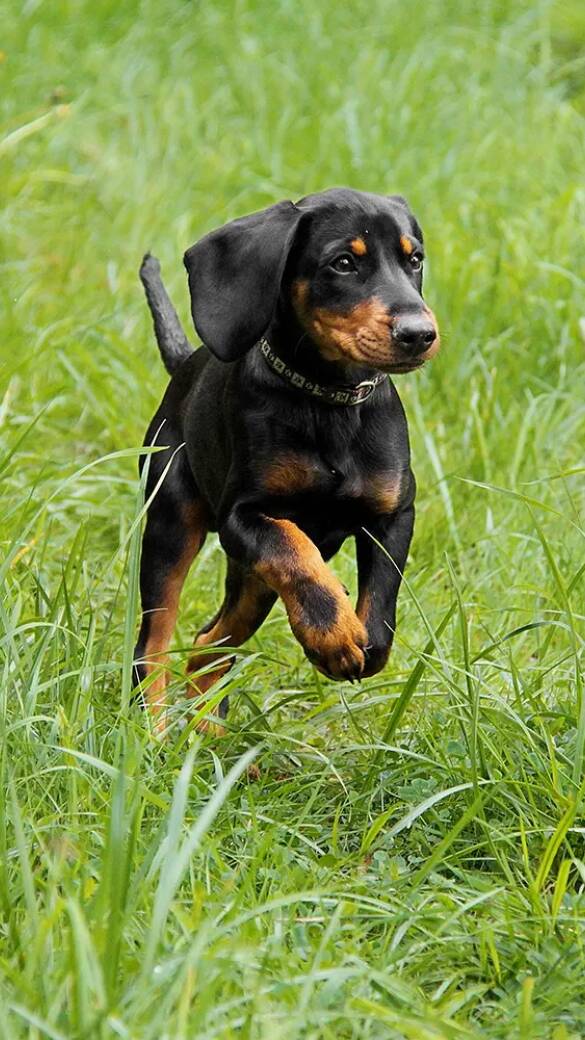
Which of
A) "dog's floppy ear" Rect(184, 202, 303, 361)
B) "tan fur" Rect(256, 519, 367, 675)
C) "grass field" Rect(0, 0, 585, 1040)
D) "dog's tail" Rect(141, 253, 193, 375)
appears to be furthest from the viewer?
"dog's tail" Rect(141, 253, 193, 375)

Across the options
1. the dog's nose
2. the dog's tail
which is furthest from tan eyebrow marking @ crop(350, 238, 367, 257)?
the dog's tail

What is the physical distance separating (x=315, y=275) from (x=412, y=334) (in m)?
0.34

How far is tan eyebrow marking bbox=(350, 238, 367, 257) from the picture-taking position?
11.5 feet

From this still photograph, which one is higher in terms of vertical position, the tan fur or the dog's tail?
the dog's tail

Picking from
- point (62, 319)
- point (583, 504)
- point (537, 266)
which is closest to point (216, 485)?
point (583, 504)

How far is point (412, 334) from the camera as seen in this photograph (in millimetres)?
3299

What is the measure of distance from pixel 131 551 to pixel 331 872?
2.35 feet

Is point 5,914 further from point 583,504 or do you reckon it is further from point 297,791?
point 583,504

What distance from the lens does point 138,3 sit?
→ 8.48m

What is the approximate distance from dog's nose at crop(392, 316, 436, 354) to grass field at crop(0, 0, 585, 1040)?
0.39 meters

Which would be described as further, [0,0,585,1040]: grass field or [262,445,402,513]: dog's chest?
[262,445,402,513]: dog's chest

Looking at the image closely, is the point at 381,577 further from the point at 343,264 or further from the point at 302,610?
the point at 343,264

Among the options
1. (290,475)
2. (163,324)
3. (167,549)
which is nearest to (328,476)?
(290,475)

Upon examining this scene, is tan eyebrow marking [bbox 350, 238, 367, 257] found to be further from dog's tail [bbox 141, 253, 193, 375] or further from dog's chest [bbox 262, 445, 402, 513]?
dog's tail [bbox 141, 253, 193, 375]
